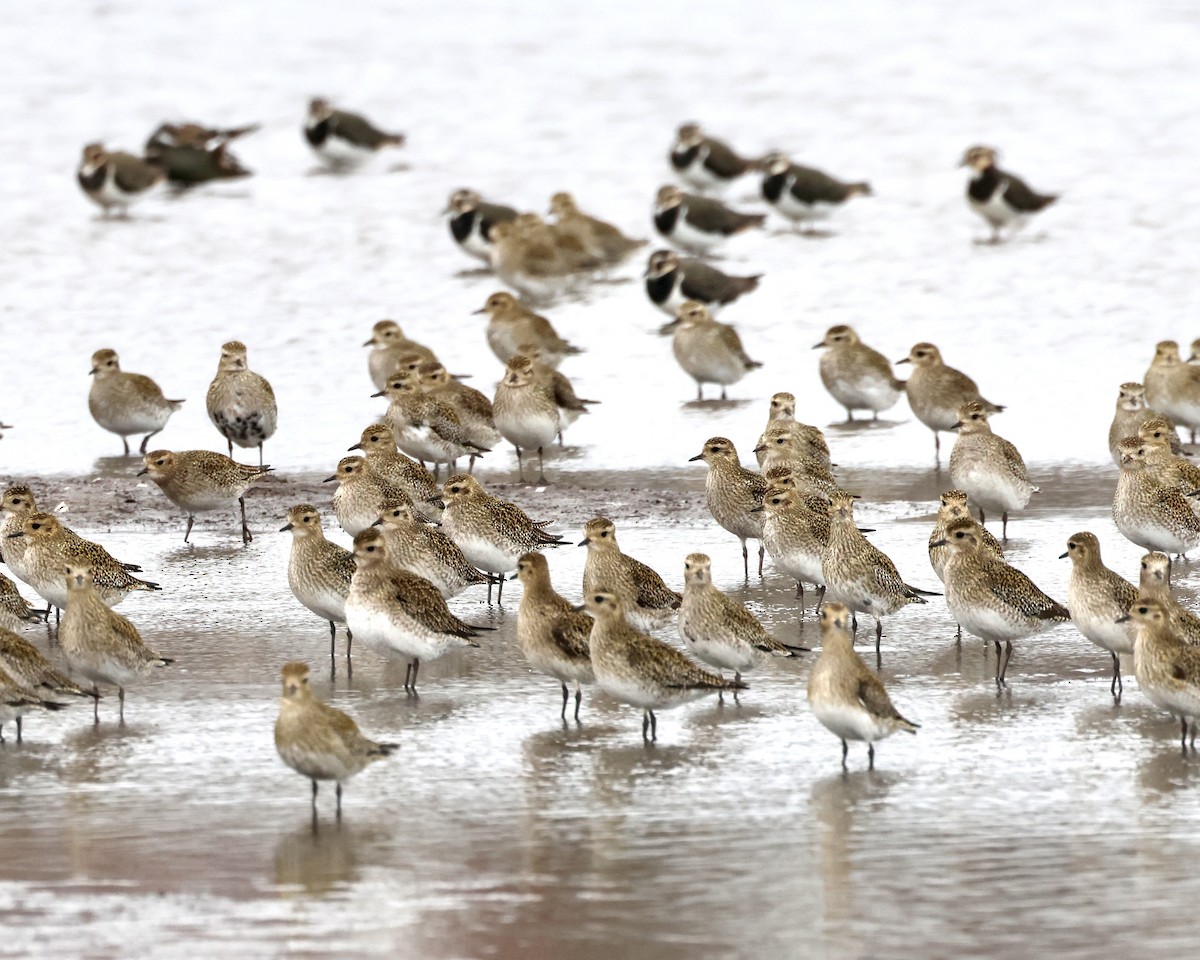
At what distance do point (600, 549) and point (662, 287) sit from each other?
378 inches

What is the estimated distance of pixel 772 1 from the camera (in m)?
42.3

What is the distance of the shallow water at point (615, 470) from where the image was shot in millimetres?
7609

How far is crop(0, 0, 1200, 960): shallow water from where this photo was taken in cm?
761

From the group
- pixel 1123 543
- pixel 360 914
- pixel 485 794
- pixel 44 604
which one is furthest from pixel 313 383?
pixel 360 914

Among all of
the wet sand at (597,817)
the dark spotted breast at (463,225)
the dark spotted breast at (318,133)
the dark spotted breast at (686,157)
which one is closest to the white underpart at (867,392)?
the wet sand at (597,817)

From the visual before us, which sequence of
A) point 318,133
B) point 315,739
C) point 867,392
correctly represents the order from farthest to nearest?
point 318,133
point 867,392
point 315,739

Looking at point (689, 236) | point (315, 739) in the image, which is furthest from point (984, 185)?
point (315, 739)

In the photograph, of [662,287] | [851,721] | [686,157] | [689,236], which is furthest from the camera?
[686,157]

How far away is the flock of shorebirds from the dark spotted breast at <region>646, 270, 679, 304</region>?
219cm

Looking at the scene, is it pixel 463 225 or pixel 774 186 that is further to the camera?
pixel 774 186

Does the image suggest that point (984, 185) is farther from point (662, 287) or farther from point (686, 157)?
point (662, 287)

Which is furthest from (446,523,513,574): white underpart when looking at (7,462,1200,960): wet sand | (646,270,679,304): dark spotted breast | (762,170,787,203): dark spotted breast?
(762,170,787,203): dark spotted breast

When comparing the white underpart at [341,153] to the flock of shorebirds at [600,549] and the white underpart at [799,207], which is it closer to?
the white underpart at [799,207]

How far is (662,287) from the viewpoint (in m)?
20.4
